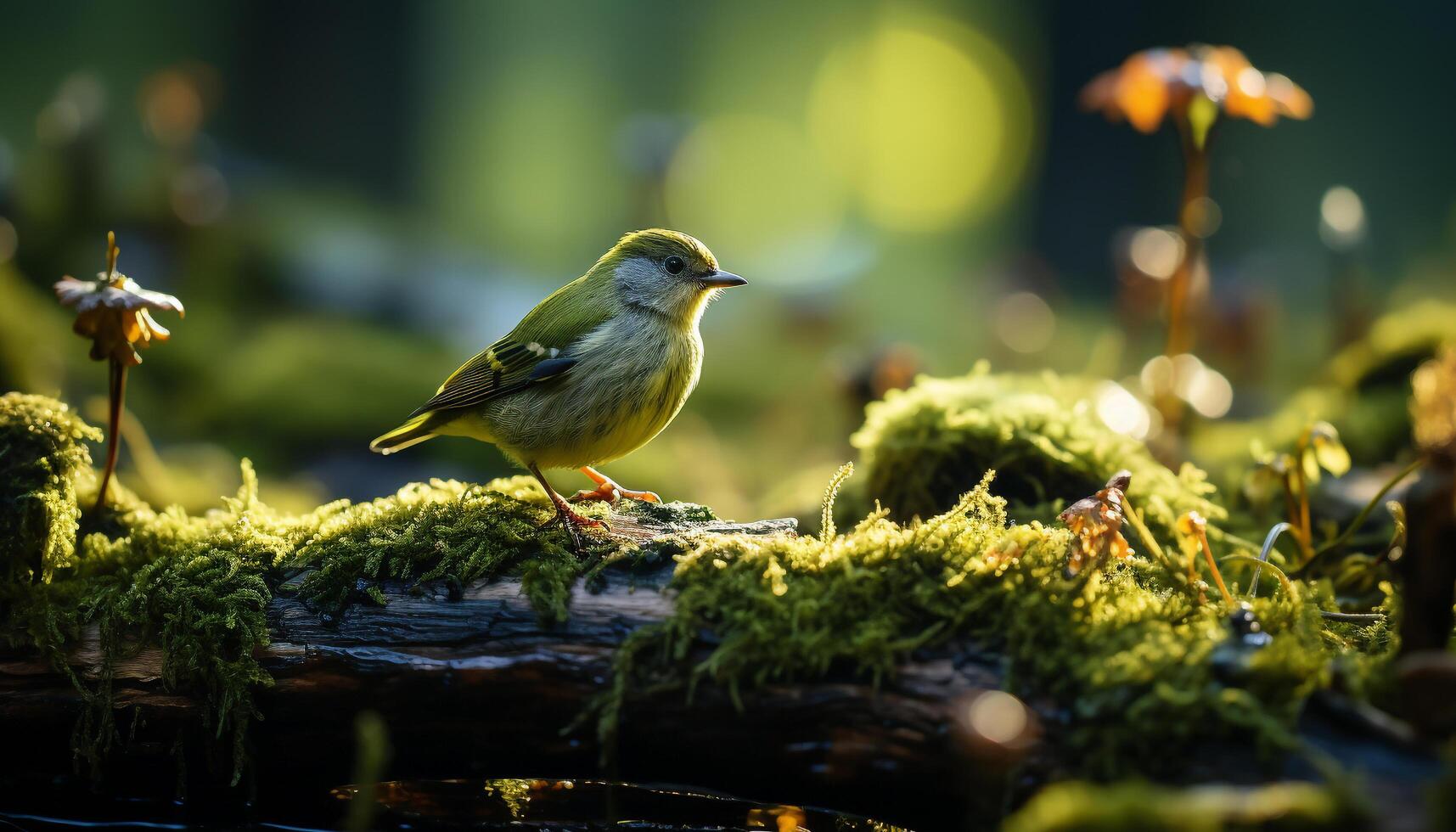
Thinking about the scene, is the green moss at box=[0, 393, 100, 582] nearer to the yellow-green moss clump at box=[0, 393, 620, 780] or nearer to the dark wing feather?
the yellow-green moss clump at box=[0, 393, 620, 780]

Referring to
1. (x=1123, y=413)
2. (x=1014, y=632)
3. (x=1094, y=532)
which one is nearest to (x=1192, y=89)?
(x=1123, y=413)

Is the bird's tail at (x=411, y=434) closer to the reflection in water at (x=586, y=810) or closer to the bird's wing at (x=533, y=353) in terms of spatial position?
the bird's wing at (x=533, y=353)

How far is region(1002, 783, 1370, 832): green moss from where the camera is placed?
1.81 meters

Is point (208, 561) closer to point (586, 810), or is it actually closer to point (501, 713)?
point (501, 713)

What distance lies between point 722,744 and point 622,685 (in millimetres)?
329

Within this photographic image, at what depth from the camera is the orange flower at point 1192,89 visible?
A: 16.2ft

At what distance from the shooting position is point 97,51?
16.8m

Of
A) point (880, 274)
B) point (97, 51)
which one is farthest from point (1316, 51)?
point (97, 51)

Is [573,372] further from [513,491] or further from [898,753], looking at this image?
[898,753]

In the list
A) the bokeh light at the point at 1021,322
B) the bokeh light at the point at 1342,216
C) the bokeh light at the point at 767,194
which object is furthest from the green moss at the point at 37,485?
the bokeh light at the point at 767,194

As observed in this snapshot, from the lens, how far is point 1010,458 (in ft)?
13.7

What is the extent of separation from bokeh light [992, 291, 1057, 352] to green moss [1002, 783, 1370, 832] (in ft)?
25.3

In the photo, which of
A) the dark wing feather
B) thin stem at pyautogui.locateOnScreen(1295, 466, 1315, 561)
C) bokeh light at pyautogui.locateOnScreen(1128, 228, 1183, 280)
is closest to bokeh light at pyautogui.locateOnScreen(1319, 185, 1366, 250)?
bokeh light at pyautogui.locateOnScreen(1128, 228, 1183, 280)

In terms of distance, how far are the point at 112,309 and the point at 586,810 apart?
93.1 inches
